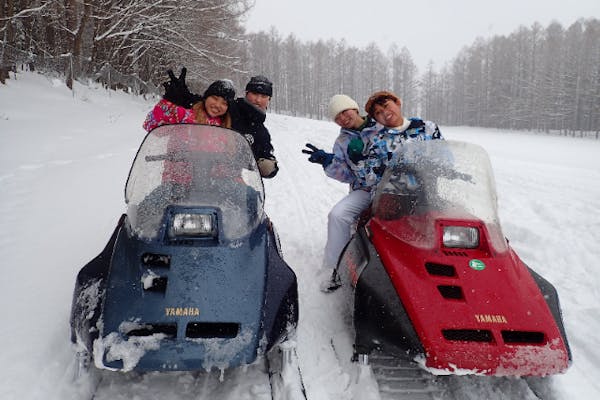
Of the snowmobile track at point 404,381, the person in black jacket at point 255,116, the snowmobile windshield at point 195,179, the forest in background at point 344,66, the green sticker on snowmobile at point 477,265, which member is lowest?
the snowmobile track at point 404,381

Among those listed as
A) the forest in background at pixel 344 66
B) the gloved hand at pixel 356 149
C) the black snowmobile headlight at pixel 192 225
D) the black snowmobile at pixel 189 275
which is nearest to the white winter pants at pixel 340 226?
the gloved hand at pixel 356 149

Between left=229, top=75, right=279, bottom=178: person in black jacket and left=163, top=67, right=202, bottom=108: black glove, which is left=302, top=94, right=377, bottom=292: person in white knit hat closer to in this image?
left=229, top=75, right=279, bottom=178: person in black jacket

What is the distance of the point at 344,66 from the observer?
2496 inches

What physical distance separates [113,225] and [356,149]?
9.24ft

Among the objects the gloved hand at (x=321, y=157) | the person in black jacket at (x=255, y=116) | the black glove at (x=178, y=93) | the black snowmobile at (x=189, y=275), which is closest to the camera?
the black snowmobile at (x=189, y=275)

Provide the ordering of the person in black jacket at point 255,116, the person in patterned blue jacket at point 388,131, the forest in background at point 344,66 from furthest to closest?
the forest in background at point 344,66 < the person in black jacket at point 255,116 < the person in patterned blue jacket at point 388,131

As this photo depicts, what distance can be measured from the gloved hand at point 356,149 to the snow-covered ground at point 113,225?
1.17 metres

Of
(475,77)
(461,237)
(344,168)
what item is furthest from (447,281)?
(475,77)

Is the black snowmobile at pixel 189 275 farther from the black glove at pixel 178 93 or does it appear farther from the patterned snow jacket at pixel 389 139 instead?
the patterned snow jacket at pixel 389 139

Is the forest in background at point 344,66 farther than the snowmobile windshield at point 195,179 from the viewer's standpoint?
Yes

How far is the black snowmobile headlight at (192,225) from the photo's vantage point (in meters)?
2.23

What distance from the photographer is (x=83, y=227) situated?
415 cm

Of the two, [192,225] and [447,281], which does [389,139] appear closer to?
[447,281]

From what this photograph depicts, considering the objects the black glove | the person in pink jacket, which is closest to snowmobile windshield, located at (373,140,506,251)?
the person in pink jacket
